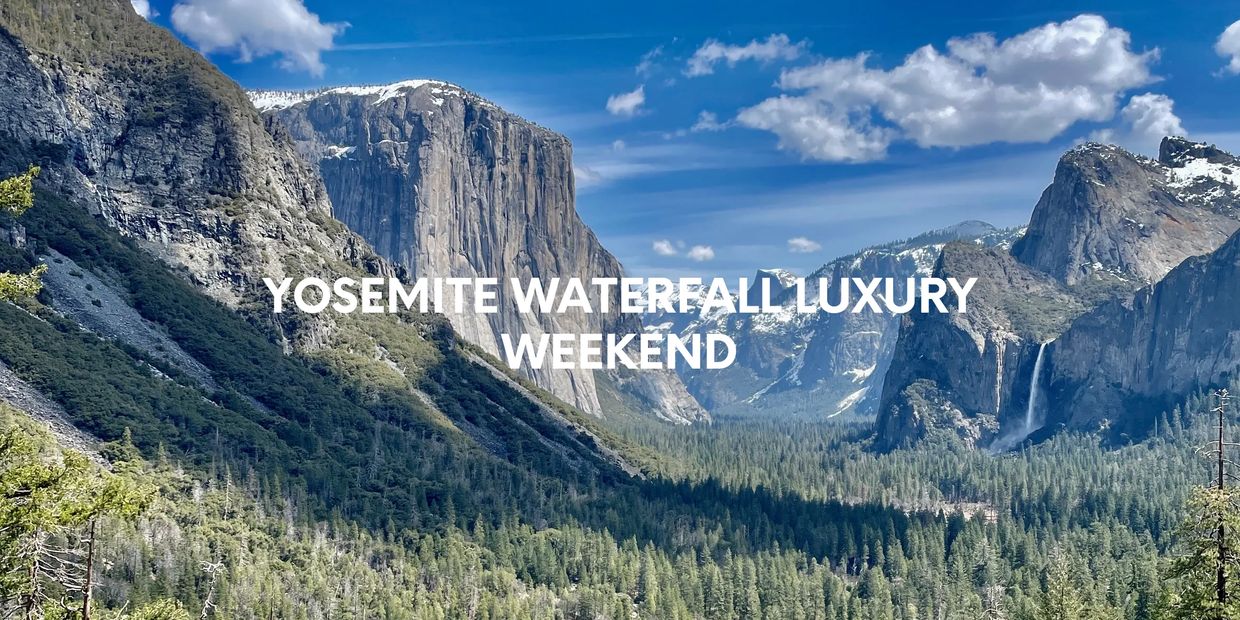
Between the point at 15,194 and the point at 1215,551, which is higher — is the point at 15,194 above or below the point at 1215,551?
above

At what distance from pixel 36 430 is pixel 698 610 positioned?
97.8 m

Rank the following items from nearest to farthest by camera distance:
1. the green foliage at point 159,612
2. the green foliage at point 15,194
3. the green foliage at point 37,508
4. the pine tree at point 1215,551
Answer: the green foliage at point 37,508 → the green foliage at point 15,194 → the green foliage at point 159,612 → the pine tree at point 1215,551

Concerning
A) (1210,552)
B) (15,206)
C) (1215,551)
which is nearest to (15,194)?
(15,206)

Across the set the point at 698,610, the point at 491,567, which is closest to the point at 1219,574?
the point at 698,610

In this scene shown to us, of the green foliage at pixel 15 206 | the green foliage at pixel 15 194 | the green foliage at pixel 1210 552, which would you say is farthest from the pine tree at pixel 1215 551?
the green foliage at pixel 15 194

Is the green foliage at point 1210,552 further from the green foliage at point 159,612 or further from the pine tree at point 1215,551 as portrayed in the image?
the green foliage at point 159,612

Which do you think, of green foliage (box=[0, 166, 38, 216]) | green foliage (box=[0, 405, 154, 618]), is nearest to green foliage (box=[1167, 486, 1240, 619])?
green foliage (box=[0, 405, 154, 618])

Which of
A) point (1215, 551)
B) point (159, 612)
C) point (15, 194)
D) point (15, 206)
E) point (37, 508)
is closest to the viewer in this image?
point (37, 508)

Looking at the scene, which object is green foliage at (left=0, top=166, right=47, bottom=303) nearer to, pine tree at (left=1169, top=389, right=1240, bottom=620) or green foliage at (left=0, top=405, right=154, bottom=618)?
green foliage at (left=0, top=405, right=154, bottom=618)

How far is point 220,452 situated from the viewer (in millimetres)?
198750

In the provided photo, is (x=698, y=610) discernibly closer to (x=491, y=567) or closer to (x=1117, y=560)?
(x=491, y=567)

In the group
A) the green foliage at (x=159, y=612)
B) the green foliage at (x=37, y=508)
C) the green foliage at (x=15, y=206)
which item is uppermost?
the green foliage at (x=15, y=206)

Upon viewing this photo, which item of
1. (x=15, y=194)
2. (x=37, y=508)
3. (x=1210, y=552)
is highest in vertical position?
(x=15, y=194)

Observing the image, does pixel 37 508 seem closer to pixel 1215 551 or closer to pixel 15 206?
pixel 15 206
